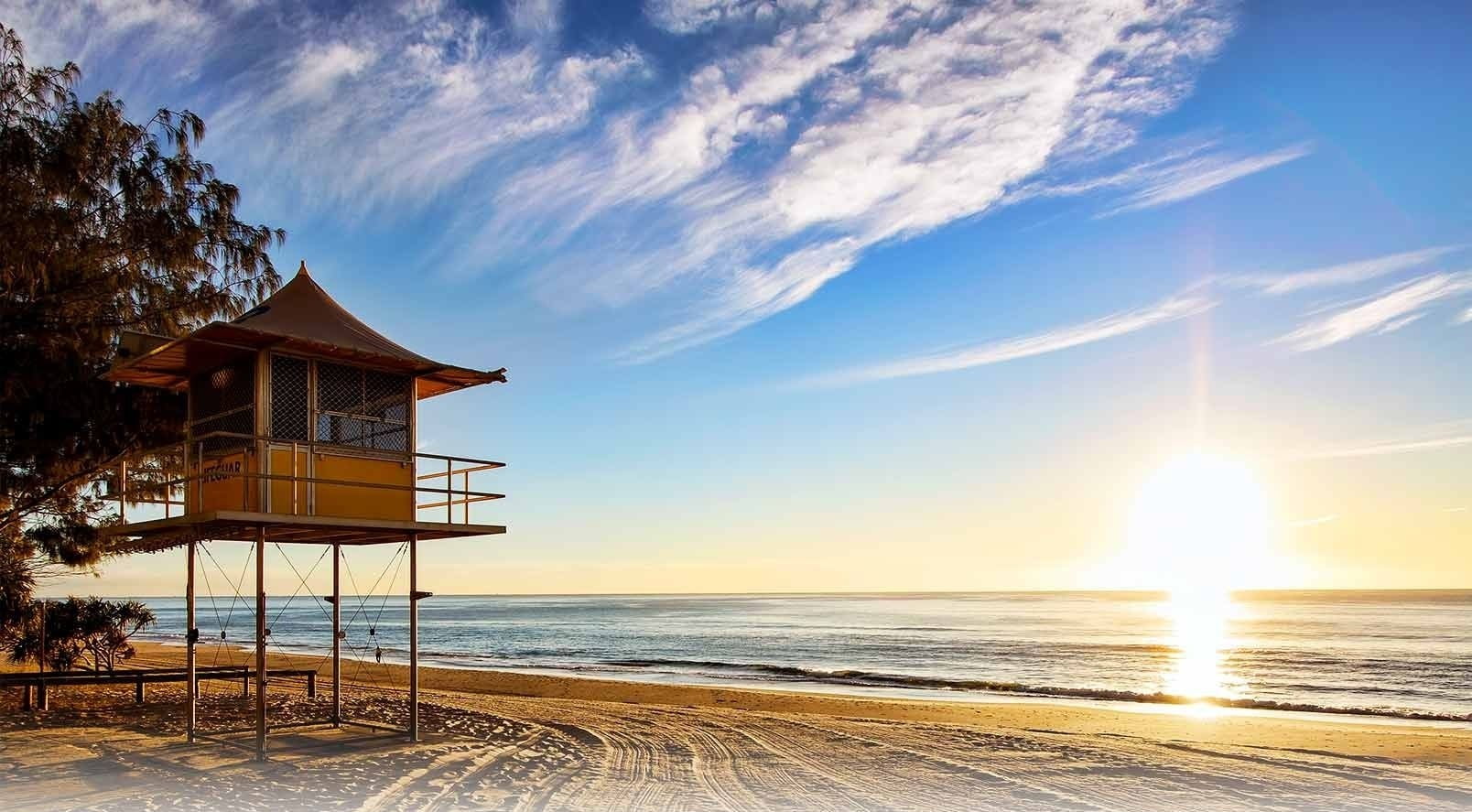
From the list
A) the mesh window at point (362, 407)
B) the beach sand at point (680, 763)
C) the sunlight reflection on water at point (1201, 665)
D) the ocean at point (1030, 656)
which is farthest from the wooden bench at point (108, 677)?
the sunlight reflection on water at point (1201, 665)

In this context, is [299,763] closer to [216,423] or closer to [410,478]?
[410,478]

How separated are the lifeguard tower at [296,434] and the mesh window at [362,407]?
0.05 ft

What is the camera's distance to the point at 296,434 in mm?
12422

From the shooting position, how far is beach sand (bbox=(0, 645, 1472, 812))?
10.1 m

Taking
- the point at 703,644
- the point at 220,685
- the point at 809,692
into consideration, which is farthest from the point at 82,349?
the point at 703,644

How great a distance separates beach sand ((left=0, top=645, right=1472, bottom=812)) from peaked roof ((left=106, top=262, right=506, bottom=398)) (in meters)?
4.76

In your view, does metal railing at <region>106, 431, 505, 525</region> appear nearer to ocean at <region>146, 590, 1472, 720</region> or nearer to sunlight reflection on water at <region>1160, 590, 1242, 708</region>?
ocean at <region>146, 590, 1472, 720</region>

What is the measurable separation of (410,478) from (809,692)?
56.1 feet

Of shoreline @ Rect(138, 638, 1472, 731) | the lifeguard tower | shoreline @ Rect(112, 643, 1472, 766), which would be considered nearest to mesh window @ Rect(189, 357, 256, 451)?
the lifeguard tower

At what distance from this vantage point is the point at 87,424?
15.7 metres

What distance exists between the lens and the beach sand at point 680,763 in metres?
10.1

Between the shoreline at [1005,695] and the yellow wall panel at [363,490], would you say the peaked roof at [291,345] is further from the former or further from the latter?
the shoreline at [1005,695]

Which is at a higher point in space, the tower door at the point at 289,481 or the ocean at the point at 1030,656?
the tower door at the point at 289,481

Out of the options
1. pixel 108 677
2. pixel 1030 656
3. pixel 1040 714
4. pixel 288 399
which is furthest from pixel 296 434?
pixel 1030 656
